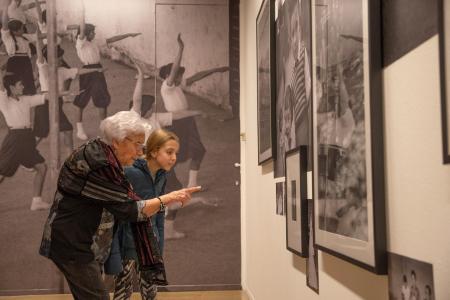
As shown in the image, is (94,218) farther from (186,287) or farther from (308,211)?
(186,287)

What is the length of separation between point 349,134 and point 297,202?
80cm

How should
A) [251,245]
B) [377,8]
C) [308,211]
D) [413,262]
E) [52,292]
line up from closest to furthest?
[413,262] < [377,8] < [308,211] < [251,245] < [52,292]

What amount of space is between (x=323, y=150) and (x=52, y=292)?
392cm

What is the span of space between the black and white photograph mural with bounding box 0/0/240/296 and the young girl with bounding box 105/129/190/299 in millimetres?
1974

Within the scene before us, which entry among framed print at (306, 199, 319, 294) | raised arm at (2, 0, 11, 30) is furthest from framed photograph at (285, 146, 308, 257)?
raised arm at (2, 0, 11, 30)

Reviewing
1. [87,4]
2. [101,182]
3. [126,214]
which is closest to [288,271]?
[126,214]

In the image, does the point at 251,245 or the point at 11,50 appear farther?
the point at 11,50

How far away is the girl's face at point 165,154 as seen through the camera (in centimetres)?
296

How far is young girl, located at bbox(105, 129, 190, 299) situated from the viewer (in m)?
2.89

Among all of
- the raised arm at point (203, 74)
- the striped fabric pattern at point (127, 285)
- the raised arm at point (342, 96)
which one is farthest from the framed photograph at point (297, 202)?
the raised arm at point (203, 74)

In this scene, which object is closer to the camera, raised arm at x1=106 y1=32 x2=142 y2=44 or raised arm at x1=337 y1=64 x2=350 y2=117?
raised arm at x1=337 y1=64 x2=350 y2=117

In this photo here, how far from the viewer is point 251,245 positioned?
14.4ft

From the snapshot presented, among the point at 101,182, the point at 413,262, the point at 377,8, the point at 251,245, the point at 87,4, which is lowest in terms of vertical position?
the point at 251,245

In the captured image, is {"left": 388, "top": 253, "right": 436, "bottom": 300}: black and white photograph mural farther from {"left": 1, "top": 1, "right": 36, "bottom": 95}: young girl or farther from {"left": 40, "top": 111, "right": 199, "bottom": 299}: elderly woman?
{"left": 1, "top": 1, "right": 36, "bottom": 95}: young girl
